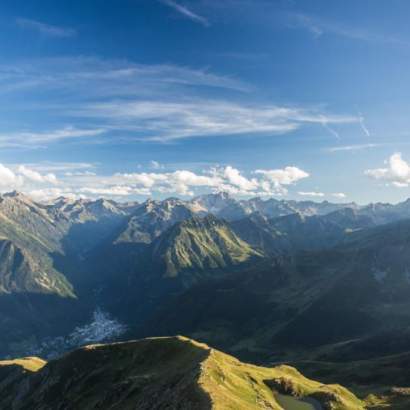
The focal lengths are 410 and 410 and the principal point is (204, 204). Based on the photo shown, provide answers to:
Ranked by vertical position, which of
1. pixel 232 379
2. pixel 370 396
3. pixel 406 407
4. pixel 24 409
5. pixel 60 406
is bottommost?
pixel 24 409

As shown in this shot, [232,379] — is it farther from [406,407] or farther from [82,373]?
[82,373]

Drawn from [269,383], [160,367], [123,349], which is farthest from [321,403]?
[123,349]

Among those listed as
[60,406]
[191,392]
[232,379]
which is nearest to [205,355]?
[232,379]

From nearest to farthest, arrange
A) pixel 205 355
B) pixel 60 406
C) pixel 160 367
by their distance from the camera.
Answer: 1. pixel 205 355
2. pixel 160 367
3. pixel 60 406

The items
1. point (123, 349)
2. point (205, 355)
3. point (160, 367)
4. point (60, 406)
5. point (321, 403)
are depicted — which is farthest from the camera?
point (123, 349)

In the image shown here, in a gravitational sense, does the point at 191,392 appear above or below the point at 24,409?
above

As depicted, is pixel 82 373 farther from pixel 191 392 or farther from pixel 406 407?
pixel 406 407

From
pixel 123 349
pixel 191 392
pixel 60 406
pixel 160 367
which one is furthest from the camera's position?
pixel 123 349

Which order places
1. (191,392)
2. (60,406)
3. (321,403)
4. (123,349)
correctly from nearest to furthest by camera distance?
(191,392)
(321,403)
(60,406)
(123,349)

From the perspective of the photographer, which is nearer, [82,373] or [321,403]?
[321,403]
